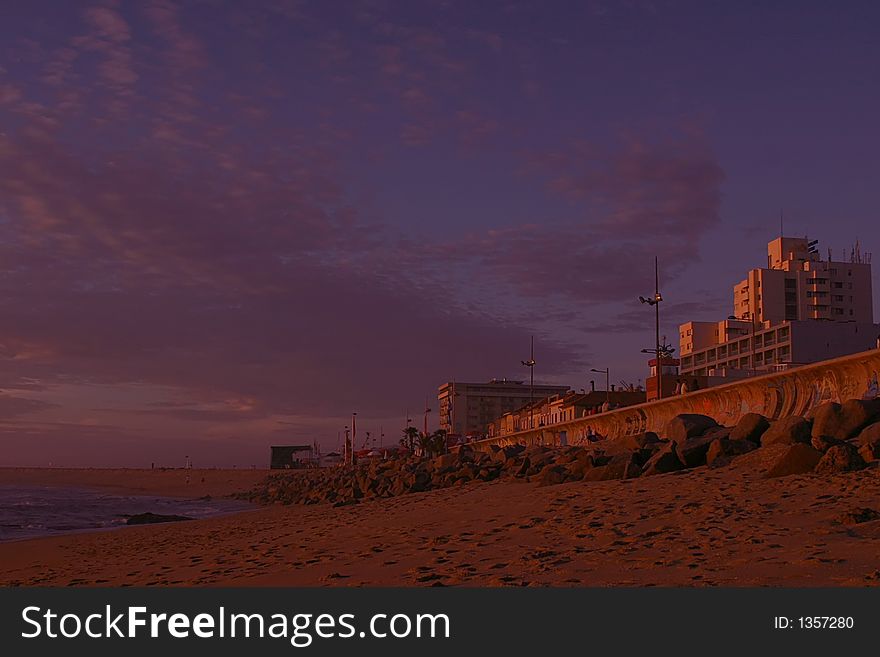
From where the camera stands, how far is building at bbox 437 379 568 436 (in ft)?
568

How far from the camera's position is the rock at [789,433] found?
1686 cm

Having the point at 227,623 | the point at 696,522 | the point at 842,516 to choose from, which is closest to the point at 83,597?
the point at 227,623

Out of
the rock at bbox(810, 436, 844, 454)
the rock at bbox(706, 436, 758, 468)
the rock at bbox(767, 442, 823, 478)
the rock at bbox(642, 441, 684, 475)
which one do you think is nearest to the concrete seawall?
the rock at bbox(706, 436, 758, 468)

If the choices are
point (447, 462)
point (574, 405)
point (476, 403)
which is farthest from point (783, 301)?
point (447, 462)

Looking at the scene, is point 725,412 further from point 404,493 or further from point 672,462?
point 404,493

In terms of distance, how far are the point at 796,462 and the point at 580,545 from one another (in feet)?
18.5

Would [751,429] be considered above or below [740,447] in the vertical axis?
above

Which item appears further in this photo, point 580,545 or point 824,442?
point 824,442

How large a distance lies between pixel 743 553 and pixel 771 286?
14750cm

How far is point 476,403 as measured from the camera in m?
175

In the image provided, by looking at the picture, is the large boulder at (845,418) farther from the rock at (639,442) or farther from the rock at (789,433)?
the rock at (639,442)

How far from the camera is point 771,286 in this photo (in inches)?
5758

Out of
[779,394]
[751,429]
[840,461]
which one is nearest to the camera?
[840,461]

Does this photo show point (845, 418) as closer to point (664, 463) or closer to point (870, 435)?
point (870, 435)
